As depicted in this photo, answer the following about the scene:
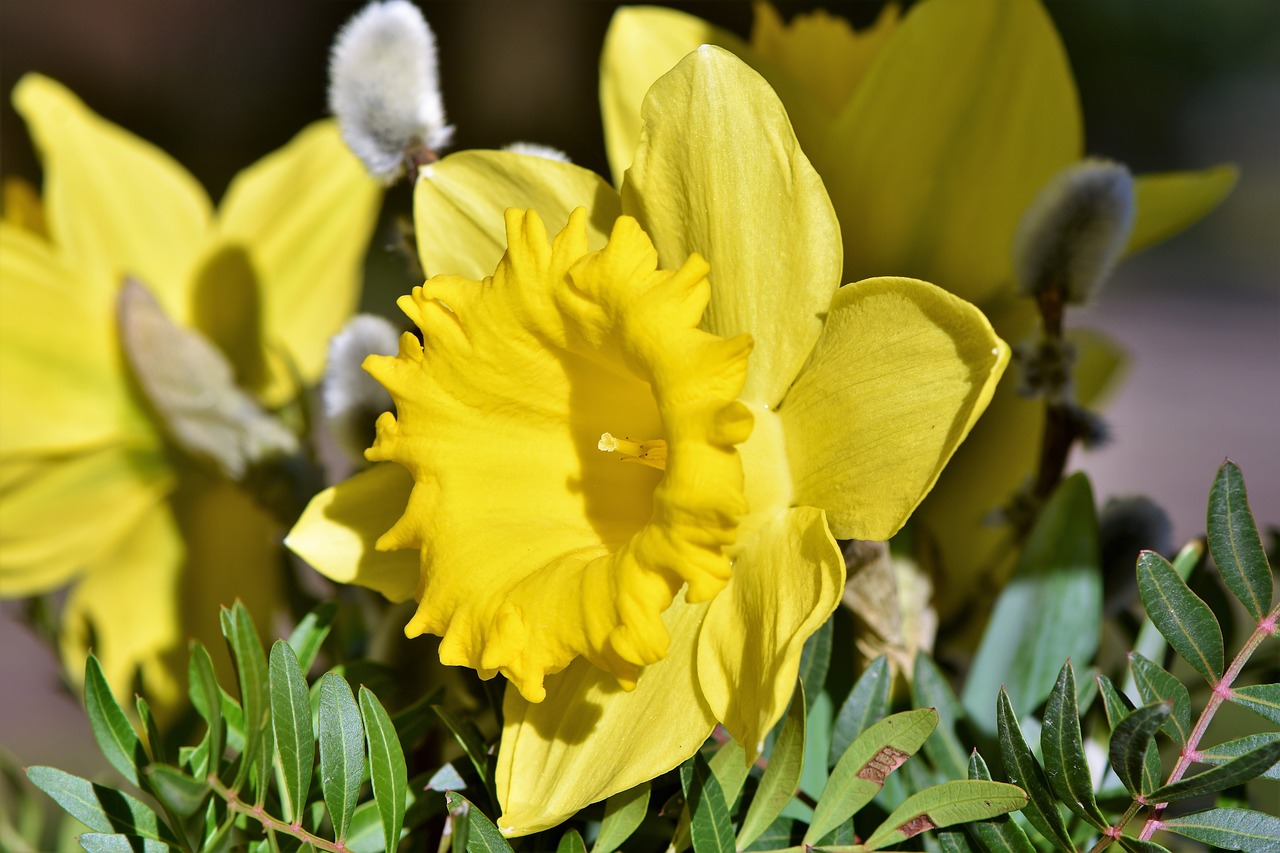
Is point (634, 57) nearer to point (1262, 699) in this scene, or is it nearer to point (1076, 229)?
point (1076, 229)

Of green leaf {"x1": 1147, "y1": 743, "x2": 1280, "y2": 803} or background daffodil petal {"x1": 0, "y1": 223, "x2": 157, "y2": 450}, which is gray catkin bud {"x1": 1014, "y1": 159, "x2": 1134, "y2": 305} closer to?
green leaf {"x1": 1147, "y1": 743, "x2": 1280, "y2": 803}

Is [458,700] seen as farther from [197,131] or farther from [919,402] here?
[197,131]

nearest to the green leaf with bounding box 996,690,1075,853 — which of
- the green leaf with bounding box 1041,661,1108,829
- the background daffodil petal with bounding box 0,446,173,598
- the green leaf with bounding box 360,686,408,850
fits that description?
the green leaf with bounding box 1041,661,1108,829

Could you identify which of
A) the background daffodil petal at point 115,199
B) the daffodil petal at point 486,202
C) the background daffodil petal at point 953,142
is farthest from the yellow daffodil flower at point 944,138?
the background daffodil petal at point 115,199

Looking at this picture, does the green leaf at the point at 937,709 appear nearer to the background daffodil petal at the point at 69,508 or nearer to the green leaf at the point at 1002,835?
the green leaf at the point at 1002,835

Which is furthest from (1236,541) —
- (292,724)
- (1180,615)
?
(292,724)
